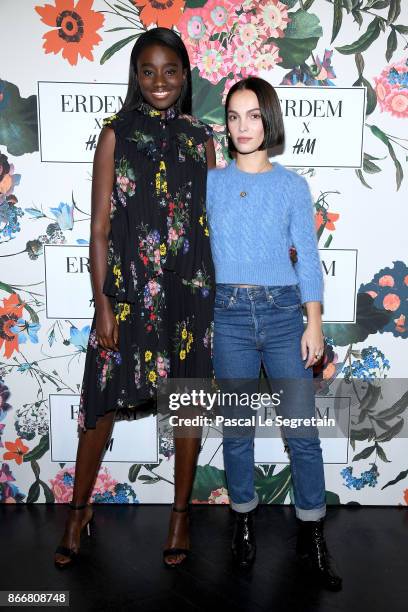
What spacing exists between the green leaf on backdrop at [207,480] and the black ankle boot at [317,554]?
0.45m

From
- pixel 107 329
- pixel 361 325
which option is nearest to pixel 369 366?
pixel 361 325

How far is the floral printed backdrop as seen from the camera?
2.04 metres

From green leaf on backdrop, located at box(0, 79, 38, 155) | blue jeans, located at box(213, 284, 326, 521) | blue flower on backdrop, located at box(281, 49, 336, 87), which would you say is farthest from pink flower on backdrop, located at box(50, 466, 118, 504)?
blue flower on backdrop, located at box(281, 49, 336, 87)

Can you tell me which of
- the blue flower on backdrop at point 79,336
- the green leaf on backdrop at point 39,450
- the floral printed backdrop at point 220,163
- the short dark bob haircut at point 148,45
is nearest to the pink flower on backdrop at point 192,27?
the floral printed backdrop at point 220,163

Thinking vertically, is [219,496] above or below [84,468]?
below

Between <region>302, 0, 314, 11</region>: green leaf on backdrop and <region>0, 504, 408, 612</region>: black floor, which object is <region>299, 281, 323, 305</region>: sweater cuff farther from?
<region>302, 0, 314, 11</region>: green leaf on backdrop

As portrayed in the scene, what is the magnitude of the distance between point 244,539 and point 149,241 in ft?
3.38

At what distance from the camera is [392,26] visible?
205 centimetres

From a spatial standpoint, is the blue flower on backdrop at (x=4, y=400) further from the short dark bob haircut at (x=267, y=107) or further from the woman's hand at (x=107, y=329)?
the short dark bob haircut at (x=267, y=107)

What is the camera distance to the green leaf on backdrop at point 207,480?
2.29m

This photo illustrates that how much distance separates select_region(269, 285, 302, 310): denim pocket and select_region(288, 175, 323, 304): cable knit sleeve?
4 centimetres

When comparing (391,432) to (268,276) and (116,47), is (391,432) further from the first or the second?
(116,47)

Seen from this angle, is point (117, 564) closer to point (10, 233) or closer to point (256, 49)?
point (10, 233)

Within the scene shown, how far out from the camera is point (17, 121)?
6.84 ft
